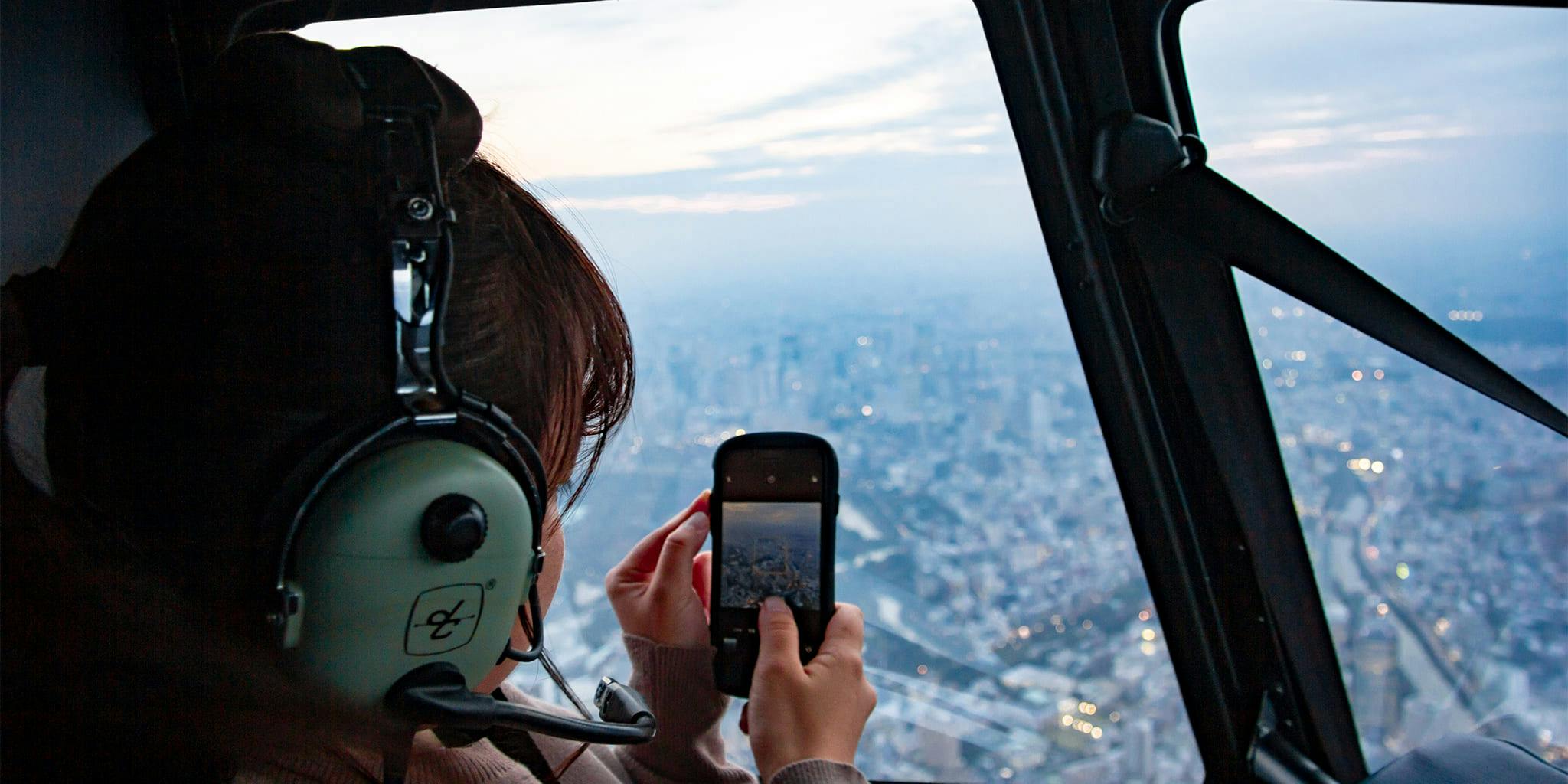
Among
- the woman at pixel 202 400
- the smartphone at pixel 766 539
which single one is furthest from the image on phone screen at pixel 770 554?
the woman at pixel 202 400

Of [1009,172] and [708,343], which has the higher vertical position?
[1009,172]

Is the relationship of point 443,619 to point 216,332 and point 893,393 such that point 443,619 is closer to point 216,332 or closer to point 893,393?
point 216,332

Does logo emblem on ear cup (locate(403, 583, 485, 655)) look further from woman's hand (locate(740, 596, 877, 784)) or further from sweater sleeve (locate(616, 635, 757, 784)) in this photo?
sweater sleeve (locate(616, 635, 757, 784))

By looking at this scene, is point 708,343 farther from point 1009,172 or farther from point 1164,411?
point 1164,411

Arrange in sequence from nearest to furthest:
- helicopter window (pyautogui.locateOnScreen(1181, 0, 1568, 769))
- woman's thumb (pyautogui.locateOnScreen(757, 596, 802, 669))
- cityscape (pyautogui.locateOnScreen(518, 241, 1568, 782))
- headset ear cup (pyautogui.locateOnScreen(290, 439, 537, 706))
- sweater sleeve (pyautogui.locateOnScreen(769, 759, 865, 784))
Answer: headset ear cup (pyautogui.locateOnScreen(290, 439, 537, 706))
sweater sleeve (pyautogui.locateOnScreen(769, 759, 865, 784))
woman's thumb (pyautogui.locateOnScreen(757, 596, 802, 669))
helicopter window (pyautogui.locateOnScreen(1181, 0, 1568, 769))
cityscape (pyautogui.locateOnScreen(518, 241, 1568, 782))

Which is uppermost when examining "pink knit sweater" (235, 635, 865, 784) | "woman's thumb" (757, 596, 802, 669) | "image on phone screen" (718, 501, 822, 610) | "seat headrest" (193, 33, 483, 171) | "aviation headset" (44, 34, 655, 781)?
"seat headrest" (193, 33, 483, 171)


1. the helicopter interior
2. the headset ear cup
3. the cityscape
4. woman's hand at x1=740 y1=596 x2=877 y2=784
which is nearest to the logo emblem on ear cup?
the headset ear cup

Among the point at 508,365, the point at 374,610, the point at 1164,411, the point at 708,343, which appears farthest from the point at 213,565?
the point at 1164,411
